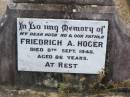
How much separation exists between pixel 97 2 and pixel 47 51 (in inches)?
31.7

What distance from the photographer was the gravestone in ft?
17.3

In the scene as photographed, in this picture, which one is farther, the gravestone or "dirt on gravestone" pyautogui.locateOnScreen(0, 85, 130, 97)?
"dirt on gravestone" pyautogui.locateOnScreen(0, 85, 130, 97)

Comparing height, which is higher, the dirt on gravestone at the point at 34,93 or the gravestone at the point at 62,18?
the gravestone at the point at 62,18

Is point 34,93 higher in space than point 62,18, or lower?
lower

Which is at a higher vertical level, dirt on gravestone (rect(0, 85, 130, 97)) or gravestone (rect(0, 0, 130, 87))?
gravestone (rect(0, 0, 130, 87))

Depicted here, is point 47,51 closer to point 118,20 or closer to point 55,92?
point 55,92

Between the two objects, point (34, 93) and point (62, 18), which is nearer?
point (62, 18)

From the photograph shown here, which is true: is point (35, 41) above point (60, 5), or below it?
below

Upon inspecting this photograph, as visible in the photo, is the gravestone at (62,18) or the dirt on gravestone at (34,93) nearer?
the gravestone at (62,18)

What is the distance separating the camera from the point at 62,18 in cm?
530

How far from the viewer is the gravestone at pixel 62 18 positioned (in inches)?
208

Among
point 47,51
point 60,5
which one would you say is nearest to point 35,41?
point 47,51

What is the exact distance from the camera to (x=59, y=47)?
17.6 feet

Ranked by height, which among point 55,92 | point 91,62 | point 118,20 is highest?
point 118,20
